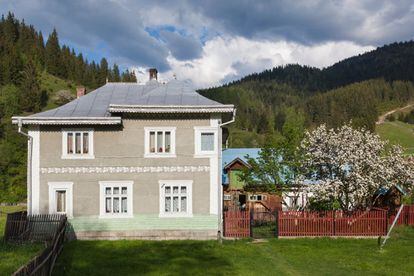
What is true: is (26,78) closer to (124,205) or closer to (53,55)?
(53,55)

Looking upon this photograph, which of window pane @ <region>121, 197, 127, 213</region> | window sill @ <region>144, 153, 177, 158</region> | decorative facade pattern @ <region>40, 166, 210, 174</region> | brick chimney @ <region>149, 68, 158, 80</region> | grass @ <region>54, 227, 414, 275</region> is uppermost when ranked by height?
brick chimney @ <region>149, 68, 158, 80</region>

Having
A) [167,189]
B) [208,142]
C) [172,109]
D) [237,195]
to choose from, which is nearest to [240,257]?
[167,189]

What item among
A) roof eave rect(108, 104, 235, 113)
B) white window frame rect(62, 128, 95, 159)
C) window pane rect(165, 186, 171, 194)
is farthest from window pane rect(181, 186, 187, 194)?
white window frame rect(62, 128, 95, 159)

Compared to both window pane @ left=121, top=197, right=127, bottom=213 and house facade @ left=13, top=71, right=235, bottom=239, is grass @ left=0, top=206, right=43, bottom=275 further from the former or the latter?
window pane @ left=121, top=197, right=127, bottom=213

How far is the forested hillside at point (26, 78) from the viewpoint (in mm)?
66125

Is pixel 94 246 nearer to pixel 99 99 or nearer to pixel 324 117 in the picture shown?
pixel 99 99

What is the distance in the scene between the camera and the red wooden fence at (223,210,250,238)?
2305 centimetres

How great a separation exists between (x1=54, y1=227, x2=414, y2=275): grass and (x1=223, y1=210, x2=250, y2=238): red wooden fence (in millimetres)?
1078

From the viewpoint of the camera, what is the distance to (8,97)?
4459 inches

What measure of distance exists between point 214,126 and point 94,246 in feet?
28.4

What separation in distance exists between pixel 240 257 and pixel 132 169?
7.91 meters

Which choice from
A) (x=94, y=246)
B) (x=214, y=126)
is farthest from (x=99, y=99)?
(x=94, y=246)

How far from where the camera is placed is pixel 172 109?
2250 cm

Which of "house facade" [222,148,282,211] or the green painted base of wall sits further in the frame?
"house facade" [222,148,282,211]
